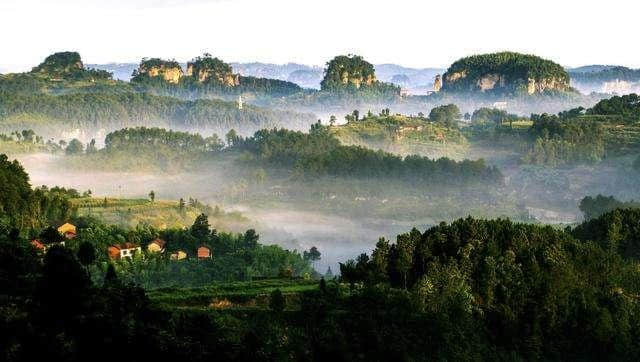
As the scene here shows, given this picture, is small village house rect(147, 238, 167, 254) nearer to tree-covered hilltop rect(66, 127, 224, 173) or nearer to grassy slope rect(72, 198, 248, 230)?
grassy slope rect(72, 198, 248, 230)

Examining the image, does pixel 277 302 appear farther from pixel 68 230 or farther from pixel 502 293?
pixel 68 230

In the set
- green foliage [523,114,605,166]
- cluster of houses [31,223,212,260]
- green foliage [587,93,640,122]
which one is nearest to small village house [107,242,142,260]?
cluster of houses [31,223,212,260]

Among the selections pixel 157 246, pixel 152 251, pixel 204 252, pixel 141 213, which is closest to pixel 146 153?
pixel 141 213

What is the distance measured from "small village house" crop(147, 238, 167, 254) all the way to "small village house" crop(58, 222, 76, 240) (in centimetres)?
540

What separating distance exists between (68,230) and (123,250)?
4160 mm

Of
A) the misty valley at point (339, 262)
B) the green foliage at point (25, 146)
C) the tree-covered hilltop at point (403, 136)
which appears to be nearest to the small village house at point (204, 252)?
the misty valley at point (339, 262)

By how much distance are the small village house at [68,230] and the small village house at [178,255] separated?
7.05 metres

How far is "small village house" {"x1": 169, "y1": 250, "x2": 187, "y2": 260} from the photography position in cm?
7025

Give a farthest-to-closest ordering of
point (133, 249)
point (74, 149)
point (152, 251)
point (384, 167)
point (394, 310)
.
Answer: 1. point (74, 149)
2. point (384, 167)
3. point (152, 251)
4. point (133, 249)
5. point (394, 310)

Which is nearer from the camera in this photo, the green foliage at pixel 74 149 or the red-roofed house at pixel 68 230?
the red-roofed house at pixel 68 230

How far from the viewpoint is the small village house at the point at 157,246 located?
69.8 metres

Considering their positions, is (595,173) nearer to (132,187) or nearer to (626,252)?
(132,187)

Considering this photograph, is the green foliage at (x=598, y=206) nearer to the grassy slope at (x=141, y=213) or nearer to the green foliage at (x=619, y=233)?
the grassy slope at (x=141, y=213)

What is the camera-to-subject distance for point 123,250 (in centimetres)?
6706
